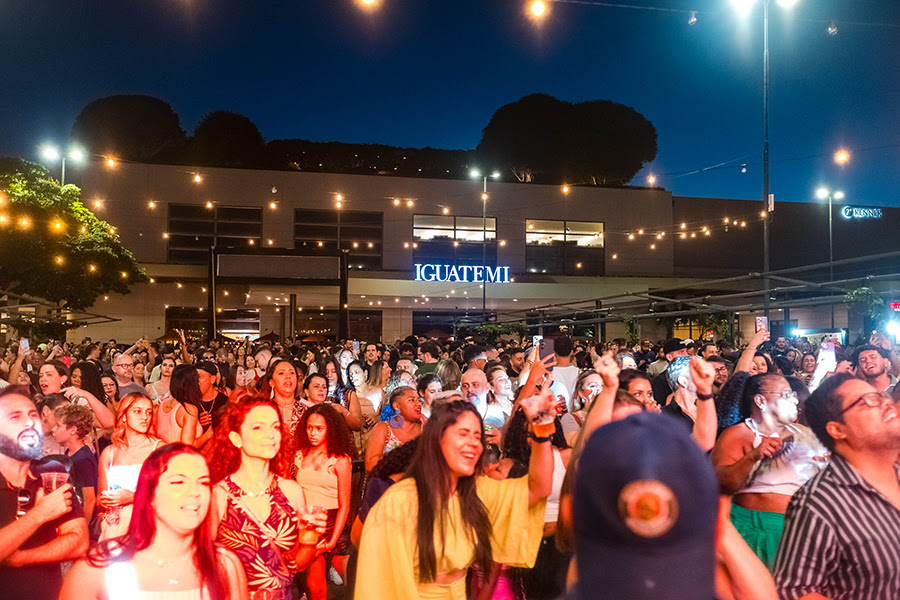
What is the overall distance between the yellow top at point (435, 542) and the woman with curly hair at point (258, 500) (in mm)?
695

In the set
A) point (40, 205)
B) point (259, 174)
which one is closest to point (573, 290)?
point (259, 174)

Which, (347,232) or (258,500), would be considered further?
(347,232)

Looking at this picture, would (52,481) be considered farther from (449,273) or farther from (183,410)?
(449,273)

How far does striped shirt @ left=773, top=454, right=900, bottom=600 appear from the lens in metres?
2.15

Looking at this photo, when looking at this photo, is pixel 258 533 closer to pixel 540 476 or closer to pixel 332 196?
pixel 540 476

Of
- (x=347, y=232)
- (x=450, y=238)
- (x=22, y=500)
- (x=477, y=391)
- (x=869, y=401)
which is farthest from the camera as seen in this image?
(x=450, y=238)

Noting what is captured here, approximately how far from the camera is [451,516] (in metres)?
2.57

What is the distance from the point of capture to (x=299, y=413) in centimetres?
571

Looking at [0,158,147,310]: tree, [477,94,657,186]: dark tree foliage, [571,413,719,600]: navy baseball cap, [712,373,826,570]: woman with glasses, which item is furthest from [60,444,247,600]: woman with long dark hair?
[477,94,657,186]: dark tree foliage

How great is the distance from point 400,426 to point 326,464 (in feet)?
2.35

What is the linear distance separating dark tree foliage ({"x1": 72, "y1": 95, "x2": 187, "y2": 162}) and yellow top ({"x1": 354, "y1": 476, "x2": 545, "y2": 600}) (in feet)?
163

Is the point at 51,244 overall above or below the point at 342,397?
above

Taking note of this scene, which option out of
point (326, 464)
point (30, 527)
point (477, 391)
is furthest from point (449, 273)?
point (30, 527)

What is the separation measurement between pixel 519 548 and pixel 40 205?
27.8 m
